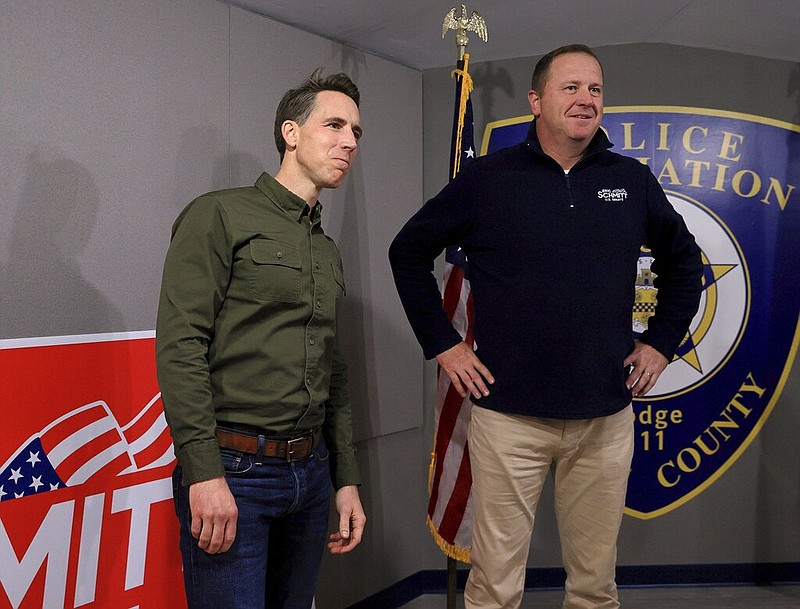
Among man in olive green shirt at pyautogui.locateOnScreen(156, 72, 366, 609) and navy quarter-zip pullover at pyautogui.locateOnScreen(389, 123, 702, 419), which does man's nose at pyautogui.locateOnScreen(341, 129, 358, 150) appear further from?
navy quarter-zip pullover at pyautogui.locateOnScreen(389, 123, 702, 419)

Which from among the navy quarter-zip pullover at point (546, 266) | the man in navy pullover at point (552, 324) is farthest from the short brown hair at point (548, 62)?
the navy quarter-zip pullover at point (546, 266)

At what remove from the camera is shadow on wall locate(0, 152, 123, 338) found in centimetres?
175

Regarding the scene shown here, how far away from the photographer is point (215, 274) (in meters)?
1.39

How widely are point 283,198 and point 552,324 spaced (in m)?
0.73

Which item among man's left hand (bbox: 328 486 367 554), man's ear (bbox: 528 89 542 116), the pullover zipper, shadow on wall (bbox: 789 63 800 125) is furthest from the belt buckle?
shadow on wall (bbox: 789 63 800 125)

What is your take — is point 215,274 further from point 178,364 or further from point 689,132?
A: point 689,132

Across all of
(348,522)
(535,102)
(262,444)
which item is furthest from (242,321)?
(535,102)

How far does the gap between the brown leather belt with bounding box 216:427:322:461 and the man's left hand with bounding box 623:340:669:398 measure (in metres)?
0.97

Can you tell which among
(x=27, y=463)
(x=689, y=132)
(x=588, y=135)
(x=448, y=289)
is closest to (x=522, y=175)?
(x=588, y=135)

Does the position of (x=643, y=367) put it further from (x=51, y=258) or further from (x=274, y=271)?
(x=51, y=258)

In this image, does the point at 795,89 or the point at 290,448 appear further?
the point at 795,89

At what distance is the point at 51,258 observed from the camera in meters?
1.82

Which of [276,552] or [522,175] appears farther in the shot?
[522,175]

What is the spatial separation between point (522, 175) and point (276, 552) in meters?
1.07
